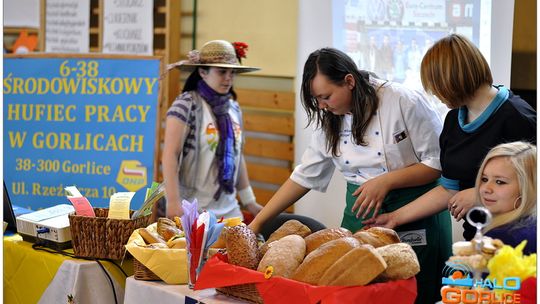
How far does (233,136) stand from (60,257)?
134 centimetres

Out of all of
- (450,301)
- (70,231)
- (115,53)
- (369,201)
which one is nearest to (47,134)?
(115,53)

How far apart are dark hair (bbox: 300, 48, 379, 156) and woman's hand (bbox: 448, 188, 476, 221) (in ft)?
1.54

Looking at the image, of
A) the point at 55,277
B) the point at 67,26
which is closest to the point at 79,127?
the point at 67,26

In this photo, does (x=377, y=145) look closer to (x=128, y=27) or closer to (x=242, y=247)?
(x=242, y=247)

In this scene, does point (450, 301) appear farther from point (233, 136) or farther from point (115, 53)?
point (115, 53)

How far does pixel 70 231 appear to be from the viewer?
2836 millimetres

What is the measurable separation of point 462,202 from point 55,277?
4.59 feet

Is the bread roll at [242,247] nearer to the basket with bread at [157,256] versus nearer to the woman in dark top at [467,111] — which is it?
the basket with bread at [157,256]

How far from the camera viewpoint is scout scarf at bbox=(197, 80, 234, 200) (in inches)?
151

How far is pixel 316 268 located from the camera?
205 cm

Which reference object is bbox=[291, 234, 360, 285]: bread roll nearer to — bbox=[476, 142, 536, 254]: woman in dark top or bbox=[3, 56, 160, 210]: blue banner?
bbox=[476, 142, 536, 254]: woman in dark top

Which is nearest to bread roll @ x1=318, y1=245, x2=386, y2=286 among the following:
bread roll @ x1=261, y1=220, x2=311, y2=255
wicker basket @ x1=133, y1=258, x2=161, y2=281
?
bread roll @ x1=261, y1=220, x2=311, y2=255

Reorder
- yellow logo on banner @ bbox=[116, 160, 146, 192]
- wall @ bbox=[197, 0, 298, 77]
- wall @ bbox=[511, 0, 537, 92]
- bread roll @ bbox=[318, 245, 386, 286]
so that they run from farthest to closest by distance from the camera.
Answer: yellow logo on banner @ bbox=[116, 160, 146, 192]
wall @ bbox=[197, 0, 298, 77]
wall @ bbox=[511, 0, 537, 92]
bread roll @ bbox=[318, 245, 386, 286]

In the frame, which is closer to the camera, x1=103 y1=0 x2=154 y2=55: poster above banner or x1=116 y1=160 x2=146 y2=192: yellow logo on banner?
x1=116 y1=160 x2=146 y2=192: yellow logo on banner
